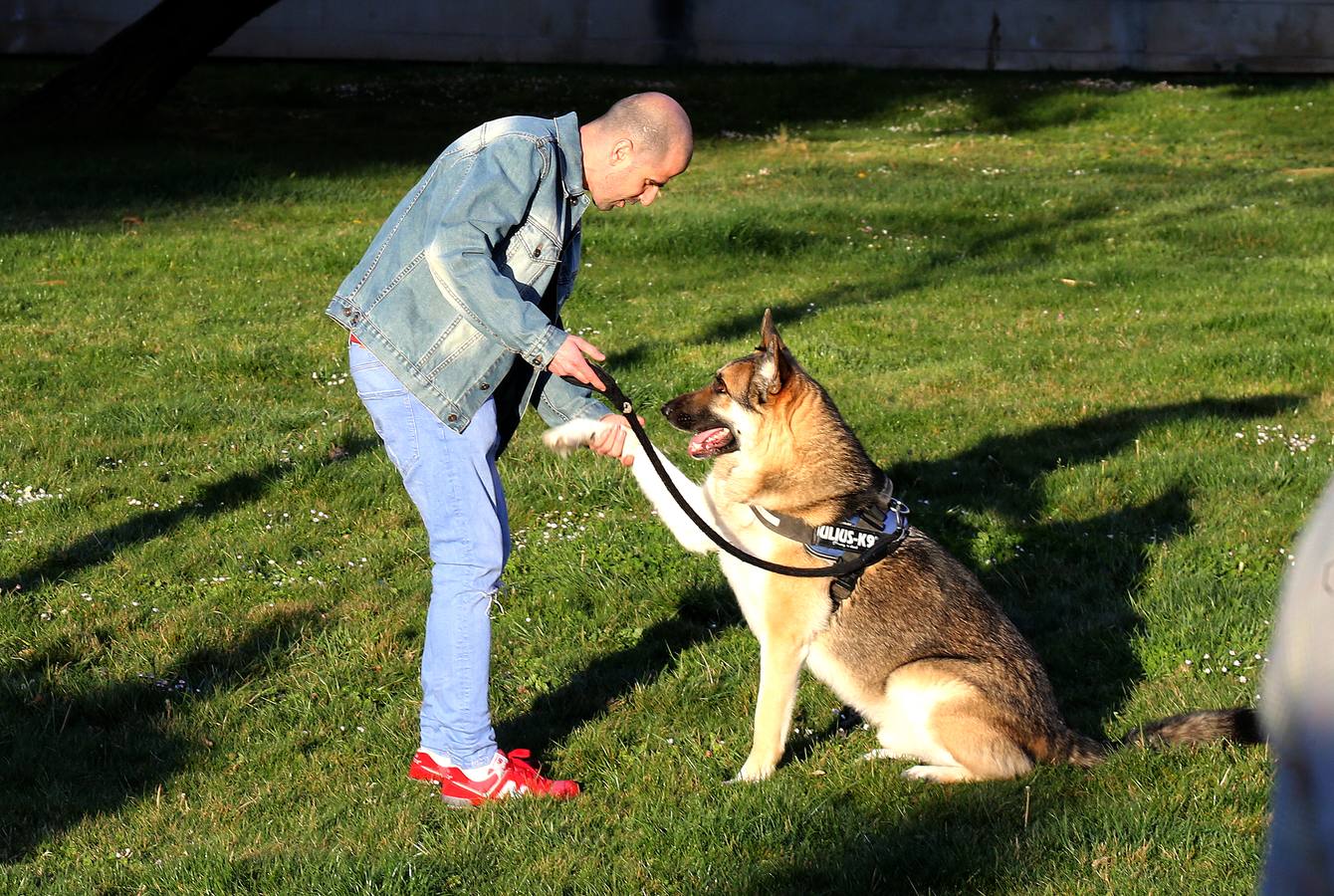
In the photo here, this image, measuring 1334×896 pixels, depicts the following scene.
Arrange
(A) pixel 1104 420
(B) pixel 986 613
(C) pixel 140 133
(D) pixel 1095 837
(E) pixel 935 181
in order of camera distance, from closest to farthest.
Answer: (D) pixel 1095 837 → (B) pixel 986 613 → (A) pixel 1104 420 → (E) pixel 935 181 → (C) pixel 140 133

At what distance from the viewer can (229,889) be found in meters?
3.56

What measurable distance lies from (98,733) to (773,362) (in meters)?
→ 2.62

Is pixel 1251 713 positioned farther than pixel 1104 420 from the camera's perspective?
No

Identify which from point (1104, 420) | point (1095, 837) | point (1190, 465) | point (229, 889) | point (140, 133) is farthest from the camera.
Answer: point (140, 133)

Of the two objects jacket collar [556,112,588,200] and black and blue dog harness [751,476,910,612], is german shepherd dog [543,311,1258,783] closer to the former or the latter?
black and blue dog harness [751,476,910,612]

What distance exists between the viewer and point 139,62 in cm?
1758

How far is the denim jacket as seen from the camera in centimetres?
376

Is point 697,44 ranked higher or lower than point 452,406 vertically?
lower

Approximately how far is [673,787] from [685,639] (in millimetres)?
1209

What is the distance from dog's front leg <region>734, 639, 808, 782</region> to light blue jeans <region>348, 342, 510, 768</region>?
2.83 ft

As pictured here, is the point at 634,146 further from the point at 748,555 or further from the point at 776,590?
the point at 776,590

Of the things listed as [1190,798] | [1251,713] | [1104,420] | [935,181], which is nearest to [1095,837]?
[1190,798]

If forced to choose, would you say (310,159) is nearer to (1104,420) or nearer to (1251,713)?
(1104,420)

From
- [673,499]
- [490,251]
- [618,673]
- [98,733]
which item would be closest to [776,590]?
[673,499]
